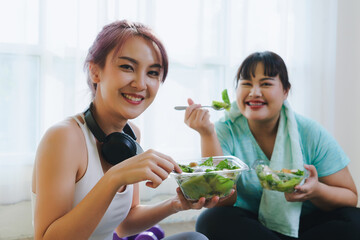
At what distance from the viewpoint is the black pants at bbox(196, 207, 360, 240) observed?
4.47ft

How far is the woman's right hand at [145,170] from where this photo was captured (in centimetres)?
82

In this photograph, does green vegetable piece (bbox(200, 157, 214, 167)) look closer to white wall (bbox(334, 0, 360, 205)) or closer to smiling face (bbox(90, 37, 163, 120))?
smiling face (bbox(90, 37, 163, 120))

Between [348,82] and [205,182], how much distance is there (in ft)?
7.46

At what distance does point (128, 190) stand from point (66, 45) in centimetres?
126

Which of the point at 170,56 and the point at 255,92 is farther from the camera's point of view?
the point at 170,56

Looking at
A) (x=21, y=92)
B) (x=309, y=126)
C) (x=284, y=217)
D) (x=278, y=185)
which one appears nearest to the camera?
(x=278, y=185)

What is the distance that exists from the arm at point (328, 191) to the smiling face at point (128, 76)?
0.76 m

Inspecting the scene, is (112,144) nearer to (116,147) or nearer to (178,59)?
(116,147)

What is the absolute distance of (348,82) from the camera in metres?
2.74

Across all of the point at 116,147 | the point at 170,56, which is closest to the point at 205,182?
the point at 116,147

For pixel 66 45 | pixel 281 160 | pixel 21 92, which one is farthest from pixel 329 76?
pixel 21 92

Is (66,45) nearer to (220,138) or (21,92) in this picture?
(21,92)

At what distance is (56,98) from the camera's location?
79.1 inches

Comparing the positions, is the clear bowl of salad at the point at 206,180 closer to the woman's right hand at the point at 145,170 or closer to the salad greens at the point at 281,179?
the woman's right hand at the point at 145,170
